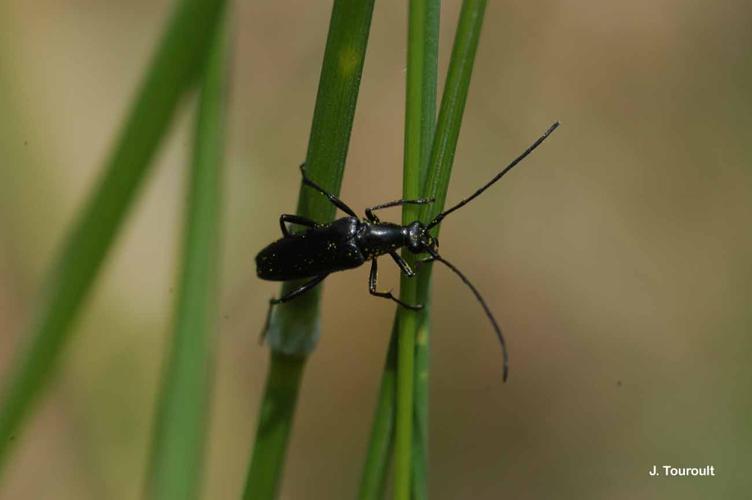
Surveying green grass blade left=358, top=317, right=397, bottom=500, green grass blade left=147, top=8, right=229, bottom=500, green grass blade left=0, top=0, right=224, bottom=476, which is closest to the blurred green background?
green grass blade left=147, top=8, right=229, bottom=500

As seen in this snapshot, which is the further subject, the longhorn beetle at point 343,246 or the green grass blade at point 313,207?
the longhorn beetle at point 343,246

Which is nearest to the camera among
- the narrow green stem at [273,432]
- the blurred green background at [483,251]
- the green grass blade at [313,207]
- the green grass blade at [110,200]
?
the green grass blade at [313,207]

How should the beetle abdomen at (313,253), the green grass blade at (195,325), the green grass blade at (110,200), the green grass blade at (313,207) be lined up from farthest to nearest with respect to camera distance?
1. the beetle abdomen at (313,253)
2. the green grass blade at (195,325)
3. the green grass blade at (110,200)
4. the green grass blade at (313,207)

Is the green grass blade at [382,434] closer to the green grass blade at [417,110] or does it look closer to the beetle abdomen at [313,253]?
the green grass blade at [417,110]

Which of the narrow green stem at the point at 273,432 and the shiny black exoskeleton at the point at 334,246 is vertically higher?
the shiny black exoskeleton at the point at 334,246

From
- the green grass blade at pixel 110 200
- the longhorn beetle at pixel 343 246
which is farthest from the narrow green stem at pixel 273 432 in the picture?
the green grass blade at pixel 110 200

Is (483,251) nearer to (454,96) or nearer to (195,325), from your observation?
(195,325)

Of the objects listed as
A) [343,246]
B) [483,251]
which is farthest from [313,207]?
[483,251]

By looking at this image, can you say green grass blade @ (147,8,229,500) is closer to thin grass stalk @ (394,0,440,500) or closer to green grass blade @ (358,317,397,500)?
green grass blade @ (358,317,397,500)
